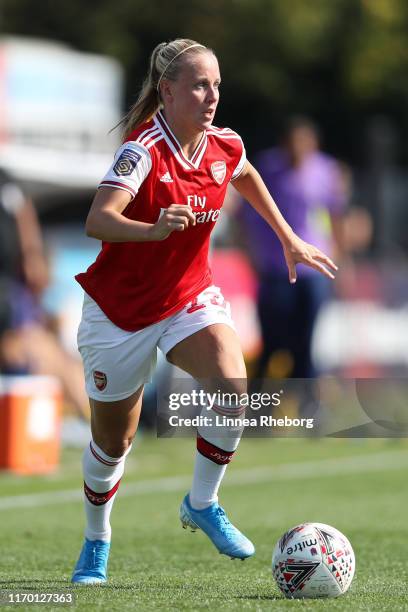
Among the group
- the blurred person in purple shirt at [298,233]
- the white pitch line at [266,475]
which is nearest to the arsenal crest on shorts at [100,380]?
the white pitch line at [266,475]

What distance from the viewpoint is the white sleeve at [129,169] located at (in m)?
5.34

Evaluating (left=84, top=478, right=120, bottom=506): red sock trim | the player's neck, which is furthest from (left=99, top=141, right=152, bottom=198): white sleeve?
(left=84, top=478, right=120, bottom=506): red sock trim

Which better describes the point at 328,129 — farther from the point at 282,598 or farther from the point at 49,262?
the point at 282,598

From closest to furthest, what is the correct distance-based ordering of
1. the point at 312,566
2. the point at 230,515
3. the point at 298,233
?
the point at 312,566 → the point at 230,515 → the point at 298,233

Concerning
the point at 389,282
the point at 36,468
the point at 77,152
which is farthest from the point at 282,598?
the point at 77,152

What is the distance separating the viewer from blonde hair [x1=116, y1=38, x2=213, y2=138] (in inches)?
222

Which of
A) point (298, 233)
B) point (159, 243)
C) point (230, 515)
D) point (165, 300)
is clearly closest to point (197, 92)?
point (159, 243)

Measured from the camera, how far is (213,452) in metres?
5.80

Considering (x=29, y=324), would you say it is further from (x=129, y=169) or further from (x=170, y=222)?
(x=170, y=222)

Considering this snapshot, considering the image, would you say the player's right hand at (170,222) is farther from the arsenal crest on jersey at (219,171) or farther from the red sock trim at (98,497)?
the red sock trim at (98,497)

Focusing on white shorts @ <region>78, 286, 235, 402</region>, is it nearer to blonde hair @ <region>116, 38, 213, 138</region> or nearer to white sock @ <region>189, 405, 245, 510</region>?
white sock @ <region>189, 405, 245, 510</region>

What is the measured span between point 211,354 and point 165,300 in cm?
31

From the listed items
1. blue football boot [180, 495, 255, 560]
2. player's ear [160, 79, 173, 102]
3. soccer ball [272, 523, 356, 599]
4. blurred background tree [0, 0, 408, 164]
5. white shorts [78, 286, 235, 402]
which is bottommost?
blurred background tree [0, 0, 408, 164]

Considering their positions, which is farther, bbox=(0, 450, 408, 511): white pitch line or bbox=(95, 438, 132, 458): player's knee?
bbox=(0, 450, 408, 511): white pitch line
